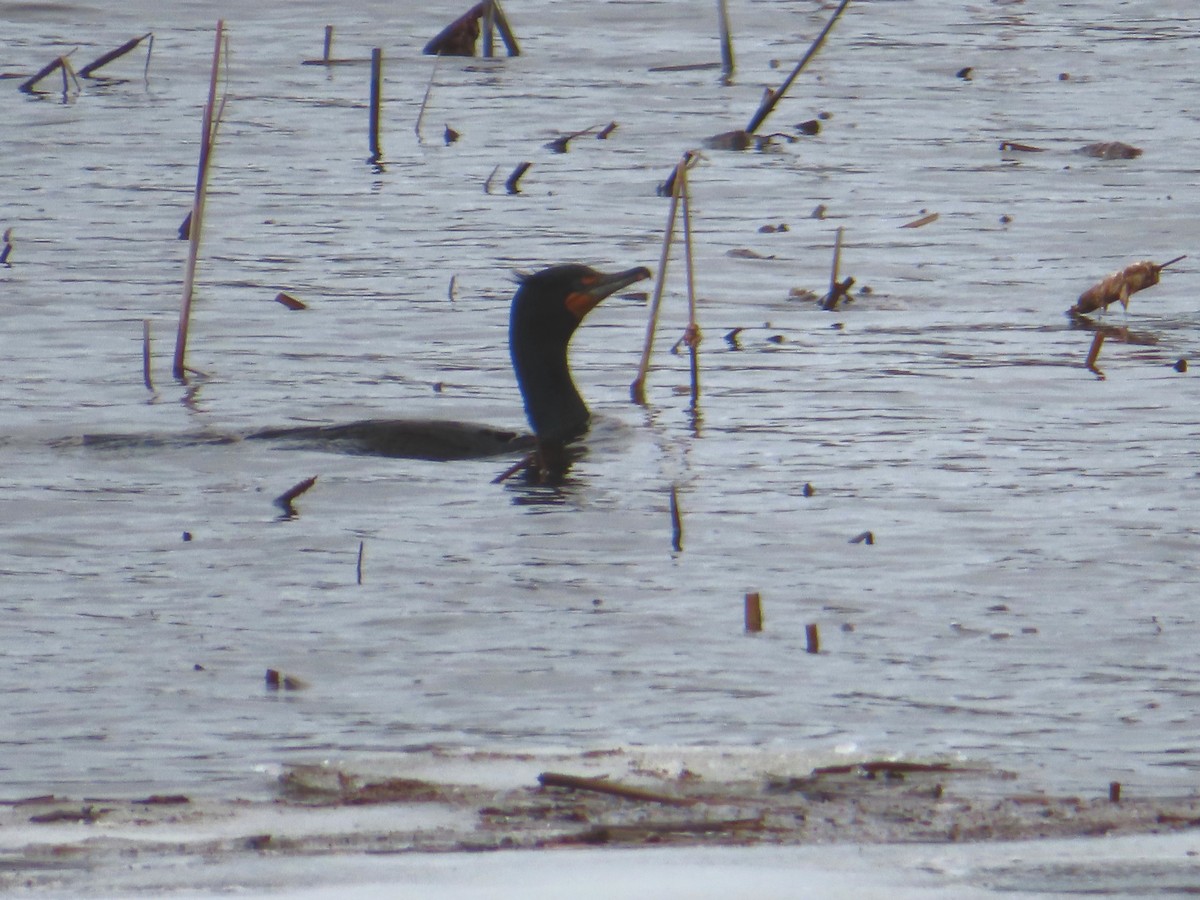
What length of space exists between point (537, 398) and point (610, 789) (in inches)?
208

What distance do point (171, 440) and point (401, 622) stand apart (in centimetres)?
286

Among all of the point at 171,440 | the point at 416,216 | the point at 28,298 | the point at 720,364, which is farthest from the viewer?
the point at 416,216

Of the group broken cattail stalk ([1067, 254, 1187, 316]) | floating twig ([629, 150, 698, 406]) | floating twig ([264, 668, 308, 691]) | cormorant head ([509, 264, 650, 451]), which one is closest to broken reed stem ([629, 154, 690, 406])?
floating twig ([629, 150, 698, 406])

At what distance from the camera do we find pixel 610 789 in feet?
16.1

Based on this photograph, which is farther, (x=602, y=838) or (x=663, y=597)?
(x=663, y=597)

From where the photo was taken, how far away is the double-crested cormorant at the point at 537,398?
9570mm

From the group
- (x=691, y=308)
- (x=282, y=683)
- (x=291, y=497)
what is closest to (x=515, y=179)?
(x=691, y=308)

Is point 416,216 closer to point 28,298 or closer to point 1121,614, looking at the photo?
point 28,298

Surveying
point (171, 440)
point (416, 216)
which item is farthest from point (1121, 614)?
point (416, 216)

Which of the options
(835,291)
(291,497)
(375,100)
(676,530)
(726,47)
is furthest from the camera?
(726,47)

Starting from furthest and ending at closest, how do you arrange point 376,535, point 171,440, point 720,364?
1. point 720,364
2. point 171,440
3. point 376,535

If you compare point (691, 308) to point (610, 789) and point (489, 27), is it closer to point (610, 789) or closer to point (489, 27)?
point (610, 789)

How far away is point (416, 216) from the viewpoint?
1535cm

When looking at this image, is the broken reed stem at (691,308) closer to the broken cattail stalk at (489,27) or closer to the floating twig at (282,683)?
the floating twig at (282,683)
